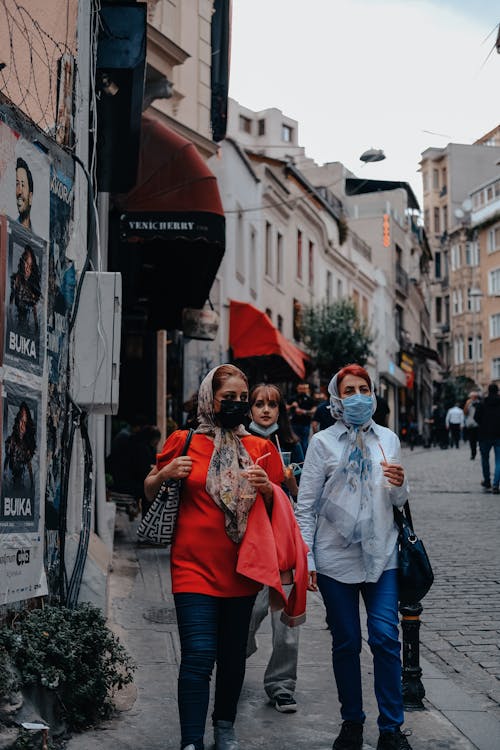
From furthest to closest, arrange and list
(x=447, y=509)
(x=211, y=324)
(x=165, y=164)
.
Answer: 1. (x=211, y=324)
2. (x=447, y=509)
3. (x=165, y=164)

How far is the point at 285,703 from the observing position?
555 centimetres

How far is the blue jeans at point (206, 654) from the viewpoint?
4.41 m

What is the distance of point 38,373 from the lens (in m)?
5.21

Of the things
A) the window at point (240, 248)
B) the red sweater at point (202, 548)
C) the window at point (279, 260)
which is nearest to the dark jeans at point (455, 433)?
the window at point (279, 260)

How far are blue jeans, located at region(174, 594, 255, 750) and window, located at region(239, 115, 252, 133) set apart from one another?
72.6m

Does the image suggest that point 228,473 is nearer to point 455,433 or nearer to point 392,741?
point 392,741

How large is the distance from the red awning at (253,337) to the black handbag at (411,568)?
18.9 metres

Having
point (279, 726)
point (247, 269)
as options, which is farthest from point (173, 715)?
point (247, 269)

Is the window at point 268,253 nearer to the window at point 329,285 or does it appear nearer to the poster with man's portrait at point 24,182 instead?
A: the window at point 329,285

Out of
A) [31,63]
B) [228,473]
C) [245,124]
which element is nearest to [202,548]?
[228,473]

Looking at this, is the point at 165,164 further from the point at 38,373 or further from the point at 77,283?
the point at 38,373

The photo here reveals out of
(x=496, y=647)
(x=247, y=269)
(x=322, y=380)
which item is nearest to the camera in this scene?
(x=496, y=647)

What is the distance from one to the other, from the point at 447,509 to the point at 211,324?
5.37 meters

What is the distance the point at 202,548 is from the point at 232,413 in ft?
2.04
